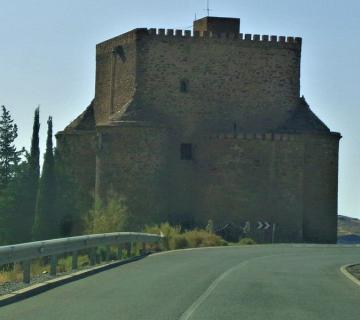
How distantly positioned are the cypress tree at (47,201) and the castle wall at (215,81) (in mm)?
5892

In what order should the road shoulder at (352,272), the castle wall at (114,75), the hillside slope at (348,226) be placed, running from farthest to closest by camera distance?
the hillside slope at (348,226), the castle wall at (114,75), the road shoulder at (352,272)

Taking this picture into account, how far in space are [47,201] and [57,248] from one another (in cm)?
3334

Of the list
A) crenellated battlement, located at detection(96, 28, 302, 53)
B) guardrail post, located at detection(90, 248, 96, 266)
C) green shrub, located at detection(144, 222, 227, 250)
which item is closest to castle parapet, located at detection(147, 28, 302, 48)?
crenellated battlement, located at detection(96, 28, 302, 53)

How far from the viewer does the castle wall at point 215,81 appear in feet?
177

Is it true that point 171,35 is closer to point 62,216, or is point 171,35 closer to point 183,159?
point 183,159

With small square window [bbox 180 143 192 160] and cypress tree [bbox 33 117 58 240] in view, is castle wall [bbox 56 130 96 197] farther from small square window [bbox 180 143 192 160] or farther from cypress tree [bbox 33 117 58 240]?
small square window [bbox 180 143 192 160]

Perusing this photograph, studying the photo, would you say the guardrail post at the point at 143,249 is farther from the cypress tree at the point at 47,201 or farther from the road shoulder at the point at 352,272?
the cypress tree at the point at 47,201

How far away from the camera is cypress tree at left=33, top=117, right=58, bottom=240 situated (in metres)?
52.1

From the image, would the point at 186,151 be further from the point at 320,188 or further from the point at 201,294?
the point at 201,294

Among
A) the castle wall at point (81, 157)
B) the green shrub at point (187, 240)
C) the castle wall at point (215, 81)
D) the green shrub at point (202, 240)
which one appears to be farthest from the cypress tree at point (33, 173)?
the green shrub at point (202, 240)

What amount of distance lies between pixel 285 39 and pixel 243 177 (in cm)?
921

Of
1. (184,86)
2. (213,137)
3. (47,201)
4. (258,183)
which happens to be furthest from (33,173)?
(258,183)

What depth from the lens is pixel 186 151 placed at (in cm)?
5441

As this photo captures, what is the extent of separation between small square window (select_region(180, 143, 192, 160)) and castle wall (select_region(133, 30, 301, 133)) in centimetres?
97
